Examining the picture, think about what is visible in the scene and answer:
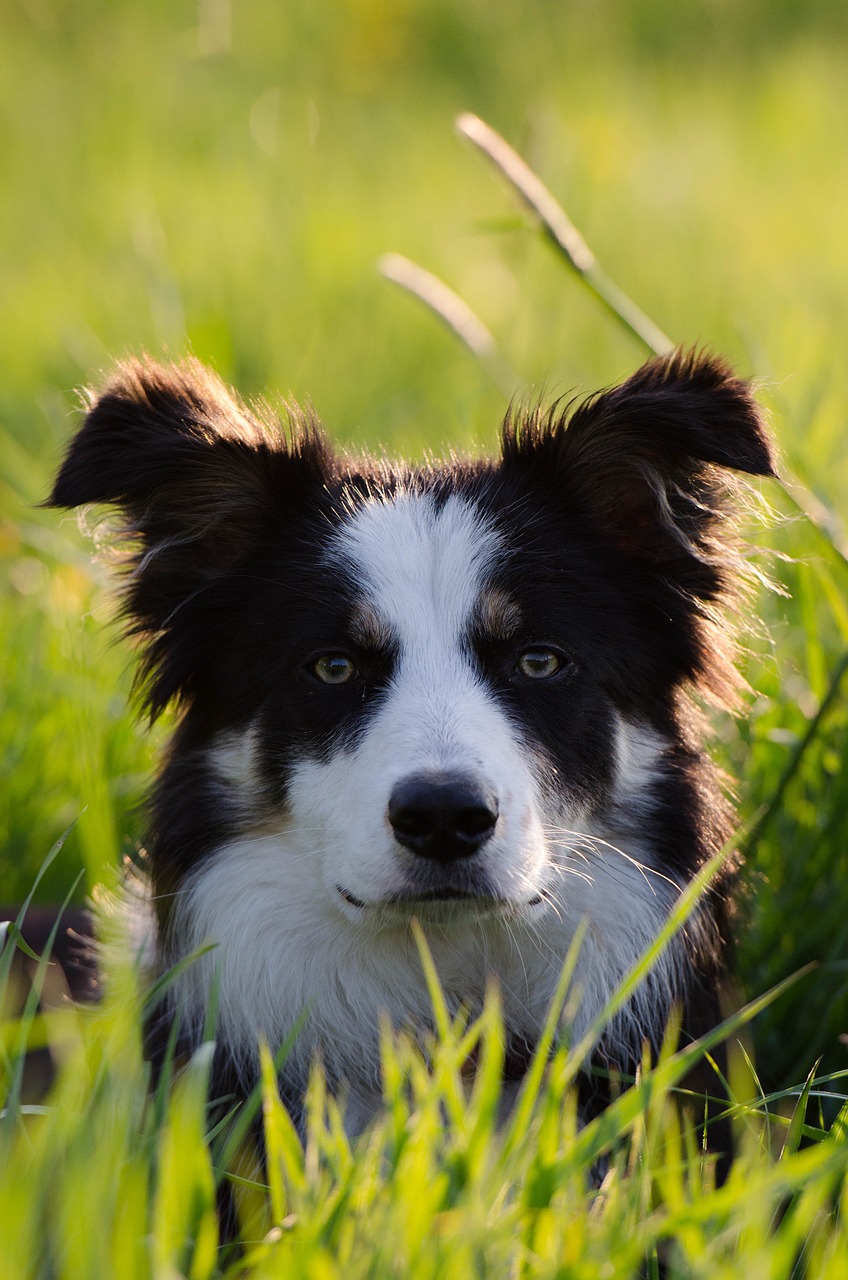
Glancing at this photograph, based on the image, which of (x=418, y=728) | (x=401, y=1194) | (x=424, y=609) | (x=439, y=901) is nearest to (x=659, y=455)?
(x=424, y=609)

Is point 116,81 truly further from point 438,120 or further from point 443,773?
point 443,773

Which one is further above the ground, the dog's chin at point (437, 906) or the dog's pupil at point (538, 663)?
the dog's pupil at point (538, 663)

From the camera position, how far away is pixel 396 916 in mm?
2406

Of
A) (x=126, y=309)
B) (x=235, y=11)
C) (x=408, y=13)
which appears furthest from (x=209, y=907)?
(x=408, y=13)

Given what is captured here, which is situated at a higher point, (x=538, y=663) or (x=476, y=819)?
(x=538, y=663)

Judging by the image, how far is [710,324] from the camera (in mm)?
7871

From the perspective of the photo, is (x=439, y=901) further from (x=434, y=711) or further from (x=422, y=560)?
(x=422, y=560)

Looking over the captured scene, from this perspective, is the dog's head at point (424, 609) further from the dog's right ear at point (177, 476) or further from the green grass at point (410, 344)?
the green grass at point (410, 344)

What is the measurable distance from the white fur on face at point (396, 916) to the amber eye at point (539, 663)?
12cm

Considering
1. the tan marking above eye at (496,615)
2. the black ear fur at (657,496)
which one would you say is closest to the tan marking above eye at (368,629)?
the tan marking above eye at (496,615)

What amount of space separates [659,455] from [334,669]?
2.65 feet

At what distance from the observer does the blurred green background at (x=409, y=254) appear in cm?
345

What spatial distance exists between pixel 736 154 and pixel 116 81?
5524 millimetres

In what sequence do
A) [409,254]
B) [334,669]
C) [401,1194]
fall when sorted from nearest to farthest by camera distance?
[401,1194], [334,669], [409,254]
